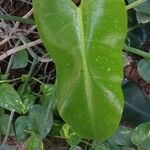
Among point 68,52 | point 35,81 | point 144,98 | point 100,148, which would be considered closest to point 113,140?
point 100,148

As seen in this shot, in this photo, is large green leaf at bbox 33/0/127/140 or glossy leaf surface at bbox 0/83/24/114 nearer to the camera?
large green leaf at bbox 33/0/127/140

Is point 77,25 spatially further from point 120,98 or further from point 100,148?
point 100,148

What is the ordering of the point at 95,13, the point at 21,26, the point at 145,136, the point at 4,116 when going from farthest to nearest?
the point at 21,26 → the point at 4,116 → the point at 145,136 → the point at 95,13

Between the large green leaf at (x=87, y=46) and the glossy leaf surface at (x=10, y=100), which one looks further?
the glossy leaf surface at (x=10, y=100)

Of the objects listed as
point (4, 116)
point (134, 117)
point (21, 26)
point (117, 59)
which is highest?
point (117, 59)

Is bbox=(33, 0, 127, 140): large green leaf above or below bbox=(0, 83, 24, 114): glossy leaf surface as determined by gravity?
above

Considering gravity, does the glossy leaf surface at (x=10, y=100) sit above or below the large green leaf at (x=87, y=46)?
below

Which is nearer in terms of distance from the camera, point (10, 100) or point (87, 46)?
point (87, 46)

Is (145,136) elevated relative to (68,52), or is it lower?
lower
